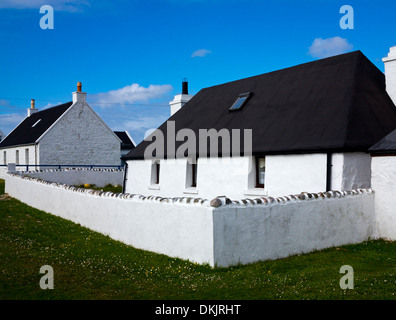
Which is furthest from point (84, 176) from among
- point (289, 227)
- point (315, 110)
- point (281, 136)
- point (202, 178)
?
point (289, 227)

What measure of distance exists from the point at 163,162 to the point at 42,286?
1160cm

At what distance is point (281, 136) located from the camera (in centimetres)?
1388

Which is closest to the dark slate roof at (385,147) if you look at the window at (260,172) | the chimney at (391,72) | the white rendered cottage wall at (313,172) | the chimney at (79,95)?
the white rendered cottage wall at (313,172)

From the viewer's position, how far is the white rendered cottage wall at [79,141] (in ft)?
106

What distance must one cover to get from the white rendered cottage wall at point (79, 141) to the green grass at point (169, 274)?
21.7 meters

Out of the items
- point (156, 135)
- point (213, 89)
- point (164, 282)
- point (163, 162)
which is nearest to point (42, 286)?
point (164, 282)

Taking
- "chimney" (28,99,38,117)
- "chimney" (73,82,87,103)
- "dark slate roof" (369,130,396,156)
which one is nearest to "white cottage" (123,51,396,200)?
"dark slate roof" (369,130,396,156)

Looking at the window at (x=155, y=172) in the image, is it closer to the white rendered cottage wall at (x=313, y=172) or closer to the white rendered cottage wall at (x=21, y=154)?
the white rendered cottage wall at (x=313, y=172)

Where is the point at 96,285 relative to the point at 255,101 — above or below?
below

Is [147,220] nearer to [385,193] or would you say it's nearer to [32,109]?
[385,193]

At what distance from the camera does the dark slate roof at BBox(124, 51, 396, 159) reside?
1269 centimetres
